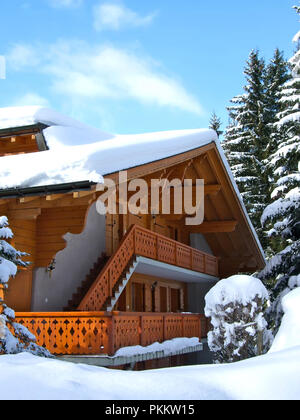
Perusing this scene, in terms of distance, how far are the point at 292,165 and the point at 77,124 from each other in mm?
8797

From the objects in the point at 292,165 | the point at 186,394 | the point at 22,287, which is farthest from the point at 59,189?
the point at 292,165

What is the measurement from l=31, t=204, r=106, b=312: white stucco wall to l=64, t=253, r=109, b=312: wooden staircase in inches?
4.8

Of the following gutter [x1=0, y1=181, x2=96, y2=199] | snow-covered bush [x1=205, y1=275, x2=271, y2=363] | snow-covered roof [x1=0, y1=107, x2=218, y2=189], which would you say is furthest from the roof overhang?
gutter [x1=0, y1=181, x2=96, y2=199]

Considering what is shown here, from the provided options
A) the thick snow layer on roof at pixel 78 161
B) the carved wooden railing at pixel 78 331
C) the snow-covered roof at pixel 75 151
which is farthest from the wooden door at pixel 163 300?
the carved wooden railing at pixel 78 331

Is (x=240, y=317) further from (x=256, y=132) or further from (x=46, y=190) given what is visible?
(x=256, y=132)

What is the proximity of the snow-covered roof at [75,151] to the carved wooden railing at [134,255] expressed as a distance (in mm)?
2565

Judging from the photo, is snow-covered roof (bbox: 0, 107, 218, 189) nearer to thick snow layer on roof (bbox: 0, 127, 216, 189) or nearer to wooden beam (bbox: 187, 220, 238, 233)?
thick snow layer on roof (bbox: 0, 127, 216, 189)

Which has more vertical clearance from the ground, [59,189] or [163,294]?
[59,189]

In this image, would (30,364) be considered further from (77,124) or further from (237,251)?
(237,251)

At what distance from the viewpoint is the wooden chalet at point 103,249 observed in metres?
10.9

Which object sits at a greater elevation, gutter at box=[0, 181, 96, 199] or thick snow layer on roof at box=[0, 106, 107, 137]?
thick snow layer on roof at box=[0, 106, 107, 137]

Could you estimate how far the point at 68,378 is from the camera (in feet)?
12.0

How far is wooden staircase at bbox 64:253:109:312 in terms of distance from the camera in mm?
14195

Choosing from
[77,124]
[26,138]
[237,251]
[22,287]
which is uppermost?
[77,124]
